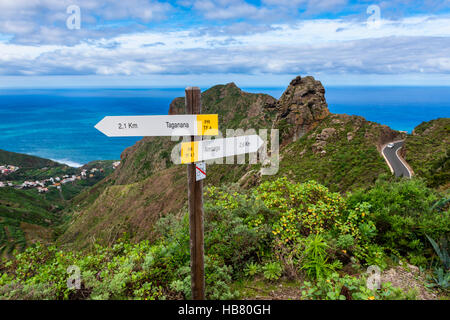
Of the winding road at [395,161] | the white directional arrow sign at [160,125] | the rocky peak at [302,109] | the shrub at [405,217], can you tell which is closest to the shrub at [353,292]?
the shrub at [405,217]

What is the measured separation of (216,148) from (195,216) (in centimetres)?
101

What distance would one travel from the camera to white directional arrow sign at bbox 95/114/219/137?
320 centimetres

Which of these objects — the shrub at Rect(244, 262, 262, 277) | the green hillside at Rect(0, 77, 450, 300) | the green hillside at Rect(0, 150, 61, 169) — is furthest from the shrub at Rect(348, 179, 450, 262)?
the green hillside at Rect(0, 150, 61, 169)

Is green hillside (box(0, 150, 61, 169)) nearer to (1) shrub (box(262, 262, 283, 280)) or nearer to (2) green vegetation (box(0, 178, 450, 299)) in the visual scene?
(2) green vegetation (box(0, 178, 450, 299))

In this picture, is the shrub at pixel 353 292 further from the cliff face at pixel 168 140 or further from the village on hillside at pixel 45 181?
the village on hillside at pixel 45 181

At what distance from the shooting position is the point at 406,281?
14.3 feet

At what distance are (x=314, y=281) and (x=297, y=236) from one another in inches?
38.3

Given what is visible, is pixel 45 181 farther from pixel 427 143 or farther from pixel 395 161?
pixel 427 143

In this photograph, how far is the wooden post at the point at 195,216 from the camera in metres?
3.29

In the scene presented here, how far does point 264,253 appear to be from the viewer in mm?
5105

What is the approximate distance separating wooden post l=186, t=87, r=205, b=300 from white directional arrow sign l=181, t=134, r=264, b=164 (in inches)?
4.5
